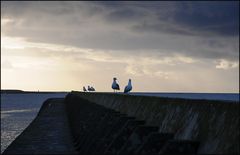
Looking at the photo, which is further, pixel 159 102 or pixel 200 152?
pixel 159 102

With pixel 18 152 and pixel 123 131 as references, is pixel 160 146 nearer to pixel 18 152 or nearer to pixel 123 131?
pixel 123 131

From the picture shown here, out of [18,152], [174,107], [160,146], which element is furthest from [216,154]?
[18,152]

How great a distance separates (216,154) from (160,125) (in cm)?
310

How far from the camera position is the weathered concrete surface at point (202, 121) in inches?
241

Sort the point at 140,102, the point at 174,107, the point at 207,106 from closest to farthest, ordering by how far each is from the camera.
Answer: the point at 207,106
the point at 174,107
the point at 140,102

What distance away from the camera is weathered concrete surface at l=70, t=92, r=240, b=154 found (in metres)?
6.11

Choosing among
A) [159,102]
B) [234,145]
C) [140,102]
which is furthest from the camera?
[140,102]

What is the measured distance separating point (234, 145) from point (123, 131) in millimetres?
4835

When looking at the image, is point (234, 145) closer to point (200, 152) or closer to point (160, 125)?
point (200, 152)

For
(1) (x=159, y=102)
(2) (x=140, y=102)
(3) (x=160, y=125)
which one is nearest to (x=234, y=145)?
(3) (x=160, y=125)

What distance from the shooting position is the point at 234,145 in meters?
5.85

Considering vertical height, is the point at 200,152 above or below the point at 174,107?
below

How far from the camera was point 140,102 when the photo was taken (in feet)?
40.1

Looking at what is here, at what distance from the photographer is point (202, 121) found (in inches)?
279
